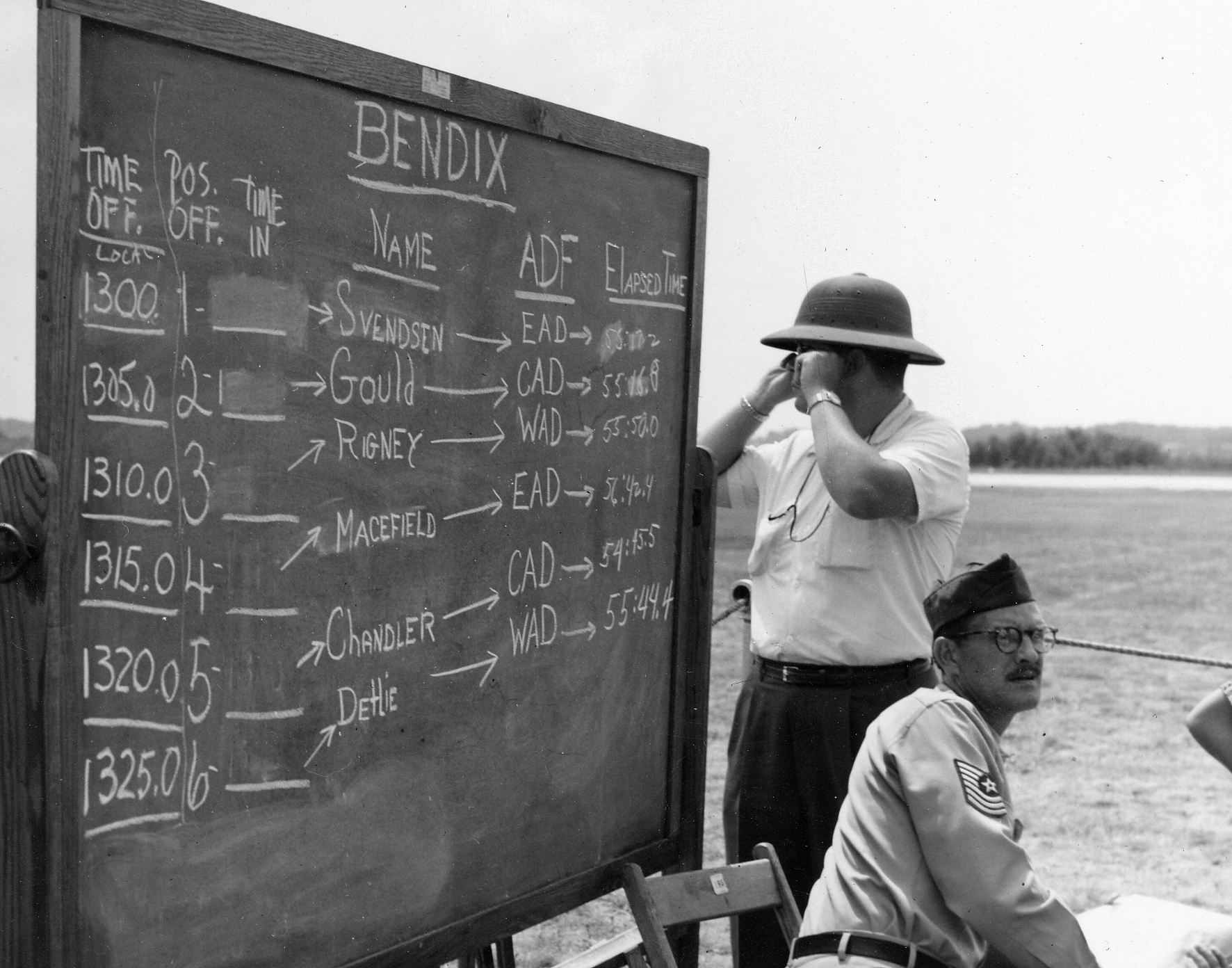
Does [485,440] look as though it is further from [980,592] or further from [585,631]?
[980,592]

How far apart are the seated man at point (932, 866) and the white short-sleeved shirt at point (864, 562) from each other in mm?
892

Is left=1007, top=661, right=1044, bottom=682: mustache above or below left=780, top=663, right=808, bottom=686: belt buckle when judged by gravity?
above

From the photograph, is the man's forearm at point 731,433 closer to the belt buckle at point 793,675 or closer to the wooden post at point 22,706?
the belt buckle at point 793,675

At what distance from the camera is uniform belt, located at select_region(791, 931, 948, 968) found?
2271mm

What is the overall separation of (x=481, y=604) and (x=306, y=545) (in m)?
0.46

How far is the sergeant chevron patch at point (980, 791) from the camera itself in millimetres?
2287

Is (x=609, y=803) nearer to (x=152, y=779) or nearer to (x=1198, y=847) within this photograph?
(x=152, y=779)

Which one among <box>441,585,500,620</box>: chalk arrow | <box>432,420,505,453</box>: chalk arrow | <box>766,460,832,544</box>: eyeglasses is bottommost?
<box>441,585,500,620</box>: chalk arrow

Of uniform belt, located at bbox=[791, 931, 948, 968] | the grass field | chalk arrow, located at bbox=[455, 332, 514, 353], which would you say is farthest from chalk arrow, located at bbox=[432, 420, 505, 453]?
the grass field

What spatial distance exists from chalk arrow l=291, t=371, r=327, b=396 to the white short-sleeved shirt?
1646 millimetres

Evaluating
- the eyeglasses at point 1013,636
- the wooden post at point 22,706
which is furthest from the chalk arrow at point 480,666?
the eyeglasses at point 1013,636

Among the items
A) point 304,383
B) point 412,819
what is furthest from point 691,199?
point 412,819

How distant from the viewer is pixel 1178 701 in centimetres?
A: 1111

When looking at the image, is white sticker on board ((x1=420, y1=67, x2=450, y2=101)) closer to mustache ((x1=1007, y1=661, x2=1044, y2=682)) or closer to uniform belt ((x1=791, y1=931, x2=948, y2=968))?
mustache ((x1=1007, y1=661, x2=1044, y2=682))
